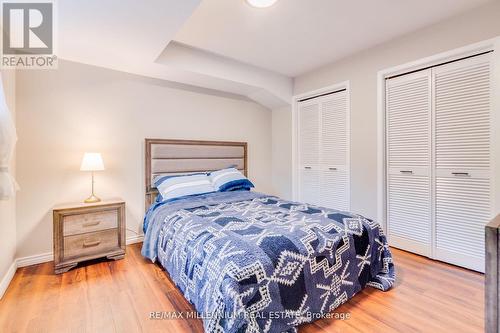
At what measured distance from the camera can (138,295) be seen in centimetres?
185

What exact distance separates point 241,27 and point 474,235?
117 inches

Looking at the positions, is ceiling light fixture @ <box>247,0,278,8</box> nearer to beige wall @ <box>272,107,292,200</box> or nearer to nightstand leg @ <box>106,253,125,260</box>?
beige wall @ <box>272,107,292,200</box>

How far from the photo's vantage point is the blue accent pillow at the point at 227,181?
3.04 metres

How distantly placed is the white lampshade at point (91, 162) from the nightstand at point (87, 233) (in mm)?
366

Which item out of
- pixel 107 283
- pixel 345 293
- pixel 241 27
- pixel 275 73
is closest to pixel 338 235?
pixel 345 293

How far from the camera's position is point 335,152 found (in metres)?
3.33

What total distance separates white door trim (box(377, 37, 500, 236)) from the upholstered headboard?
1982 mm

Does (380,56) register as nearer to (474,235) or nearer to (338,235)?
(474,235)

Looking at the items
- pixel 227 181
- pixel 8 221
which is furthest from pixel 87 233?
pixel 227 181

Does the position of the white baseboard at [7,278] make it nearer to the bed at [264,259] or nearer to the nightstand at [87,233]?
the nightstand at [87,233]

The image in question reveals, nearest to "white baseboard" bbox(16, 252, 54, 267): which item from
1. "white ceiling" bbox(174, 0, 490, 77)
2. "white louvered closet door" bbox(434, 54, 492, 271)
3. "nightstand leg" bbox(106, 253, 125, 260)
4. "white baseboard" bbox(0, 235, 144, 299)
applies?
"white baseboard" bbox(0, 235, 144, 299)

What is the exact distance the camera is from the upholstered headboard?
301 centimetres

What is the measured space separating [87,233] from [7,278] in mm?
627

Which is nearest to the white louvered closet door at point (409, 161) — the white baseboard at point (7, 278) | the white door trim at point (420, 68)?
the white door trim at point (420, 68)
